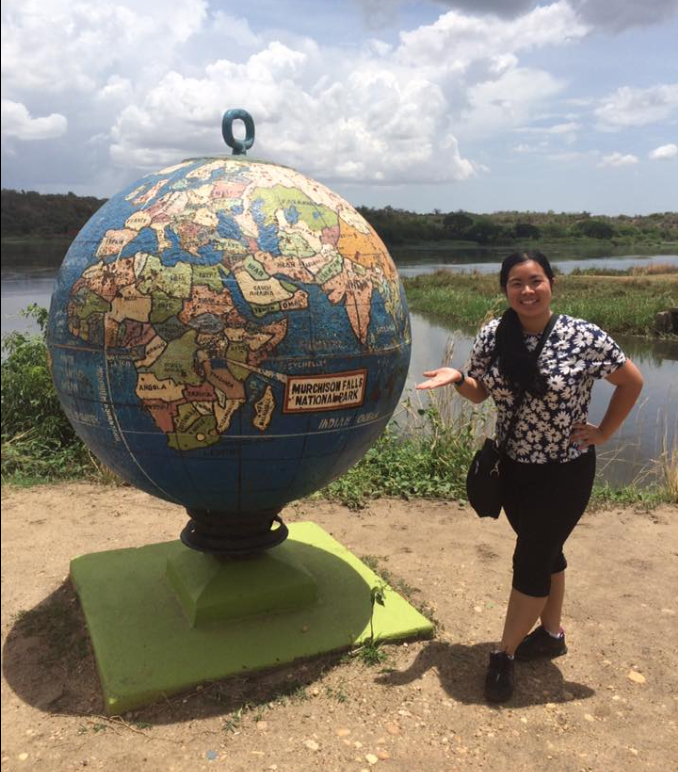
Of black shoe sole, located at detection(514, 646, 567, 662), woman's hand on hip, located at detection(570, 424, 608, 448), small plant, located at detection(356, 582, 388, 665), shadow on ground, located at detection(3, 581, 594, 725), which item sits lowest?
shadow on ground, located at detection(3, 581, 594, 725)

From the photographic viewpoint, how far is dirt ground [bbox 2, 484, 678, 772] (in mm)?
2590

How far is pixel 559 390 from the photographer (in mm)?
2748

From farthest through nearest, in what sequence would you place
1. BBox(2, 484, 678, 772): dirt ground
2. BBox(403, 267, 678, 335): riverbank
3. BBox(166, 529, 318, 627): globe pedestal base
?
BBox(403, 267, 678, 335): riverbank → BBox(166, 529, 318, 627): globe pedestal base → BBox(2, 484, 678, 772): dirt ground

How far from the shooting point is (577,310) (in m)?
18.6

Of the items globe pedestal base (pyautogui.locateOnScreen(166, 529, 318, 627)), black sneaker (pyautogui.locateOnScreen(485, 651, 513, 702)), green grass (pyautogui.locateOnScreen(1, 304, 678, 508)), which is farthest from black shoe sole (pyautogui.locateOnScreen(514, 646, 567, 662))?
green grass (pyautogui.locateOnScreen(1, 304, 678, 508))

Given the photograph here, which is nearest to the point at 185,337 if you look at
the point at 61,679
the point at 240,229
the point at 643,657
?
the point at 240,229

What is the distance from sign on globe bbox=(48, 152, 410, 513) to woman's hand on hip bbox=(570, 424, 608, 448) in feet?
2.60

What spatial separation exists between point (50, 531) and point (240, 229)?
2957 millimetres

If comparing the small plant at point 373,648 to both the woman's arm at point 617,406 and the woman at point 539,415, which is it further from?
the woman's arm at point 617,406

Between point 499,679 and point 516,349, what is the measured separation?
1.36 metres

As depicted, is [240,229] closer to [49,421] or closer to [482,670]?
[482,670]

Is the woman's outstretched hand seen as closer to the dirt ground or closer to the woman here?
the woman

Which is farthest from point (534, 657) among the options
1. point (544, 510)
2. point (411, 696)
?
point (544, 510)

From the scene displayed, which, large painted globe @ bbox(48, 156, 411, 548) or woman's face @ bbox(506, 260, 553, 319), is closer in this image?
large painted globe @ bbox(48, 156, 411, 548)
